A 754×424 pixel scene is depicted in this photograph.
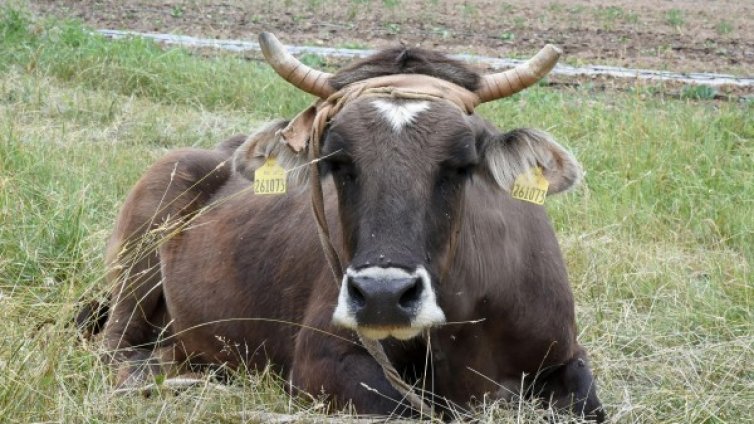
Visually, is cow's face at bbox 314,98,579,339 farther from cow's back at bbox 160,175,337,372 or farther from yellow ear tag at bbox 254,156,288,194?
cow's back at bbox 160,175,337,372

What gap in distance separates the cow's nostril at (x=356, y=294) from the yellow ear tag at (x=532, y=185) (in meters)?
0.97

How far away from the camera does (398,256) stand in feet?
13.8

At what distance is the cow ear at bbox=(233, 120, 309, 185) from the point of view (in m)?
5.07

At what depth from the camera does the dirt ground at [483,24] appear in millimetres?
18031

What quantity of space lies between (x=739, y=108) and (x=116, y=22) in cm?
1272

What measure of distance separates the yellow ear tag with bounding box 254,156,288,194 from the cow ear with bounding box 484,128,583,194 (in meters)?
0.87

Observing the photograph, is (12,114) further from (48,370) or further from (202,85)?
(48,370)

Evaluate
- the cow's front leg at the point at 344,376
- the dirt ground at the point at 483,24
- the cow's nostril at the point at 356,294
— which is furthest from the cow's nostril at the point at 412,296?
the dirt ground at the point at 483,24

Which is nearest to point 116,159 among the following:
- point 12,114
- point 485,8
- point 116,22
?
point 12,114

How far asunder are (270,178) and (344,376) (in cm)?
90

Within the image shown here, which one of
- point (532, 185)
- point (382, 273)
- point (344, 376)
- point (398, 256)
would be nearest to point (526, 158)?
point (532, 185)

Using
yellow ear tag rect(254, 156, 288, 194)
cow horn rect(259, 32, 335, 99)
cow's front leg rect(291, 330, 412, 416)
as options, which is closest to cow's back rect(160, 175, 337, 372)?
cow's front leg rect(291, 330, 412, 416)

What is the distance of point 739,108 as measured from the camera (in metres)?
10.8

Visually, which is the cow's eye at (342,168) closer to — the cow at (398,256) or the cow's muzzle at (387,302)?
the cow at (398,256)
